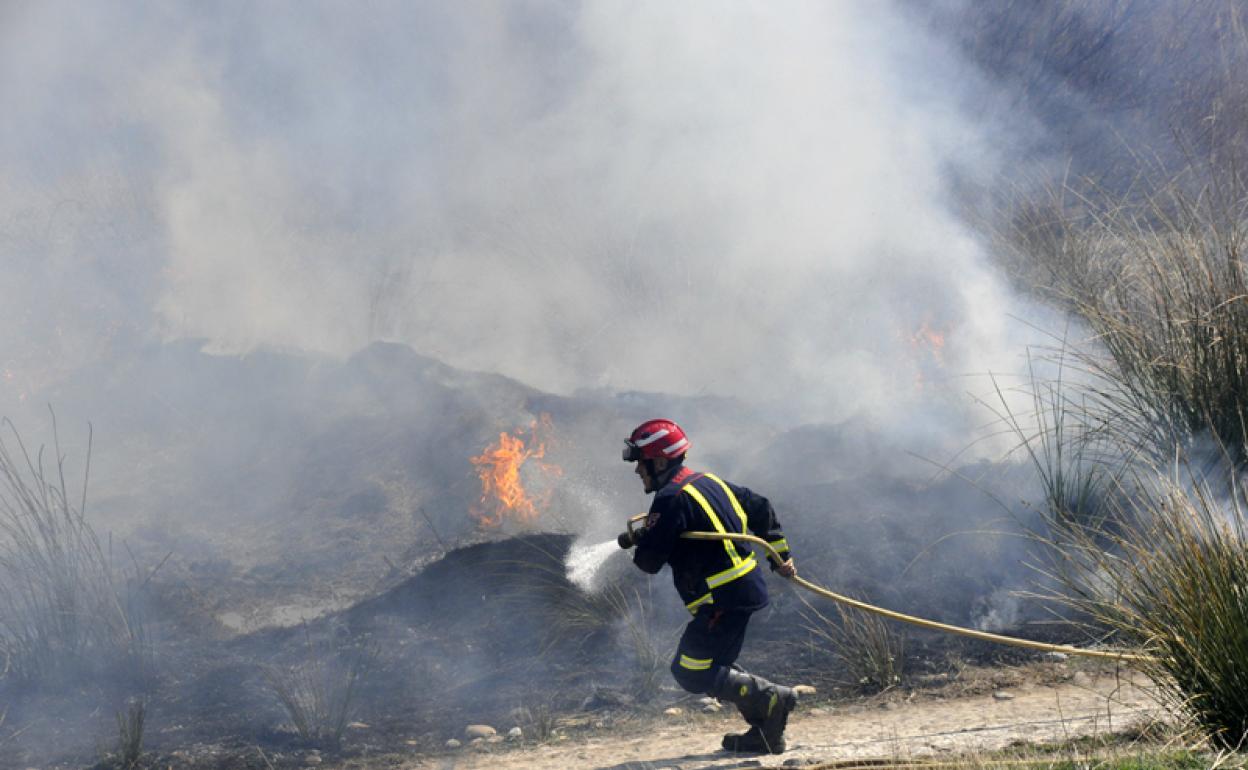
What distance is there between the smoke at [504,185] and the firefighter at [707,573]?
6110 mm

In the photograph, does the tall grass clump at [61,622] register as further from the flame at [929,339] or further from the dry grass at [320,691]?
the flame at [929,339]

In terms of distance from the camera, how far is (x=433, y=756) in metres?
5.20

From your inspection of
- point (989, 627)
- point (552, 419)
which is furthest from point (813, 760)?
point (552, 419)

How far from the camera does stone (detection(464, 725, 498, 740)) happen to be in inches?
215

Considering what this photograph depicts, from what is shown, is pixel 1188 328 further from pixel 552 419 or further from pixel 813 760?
pixel 552 419

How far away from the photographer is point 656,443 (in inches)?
178

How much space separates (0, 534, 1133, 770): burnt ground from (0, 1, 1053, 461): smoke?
4.35 meters

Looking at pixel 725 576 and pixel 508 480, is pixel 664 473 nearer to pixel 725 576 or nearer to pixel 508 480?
pixel 725 576

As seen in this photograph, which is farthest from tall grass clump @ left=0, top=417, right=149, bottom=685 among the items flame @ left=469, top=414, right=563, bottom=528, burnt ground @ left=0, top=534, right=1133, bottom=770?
flame @ left=469, top=414, right=563, bottom=528

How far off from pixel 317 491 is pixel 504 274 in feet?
21.4

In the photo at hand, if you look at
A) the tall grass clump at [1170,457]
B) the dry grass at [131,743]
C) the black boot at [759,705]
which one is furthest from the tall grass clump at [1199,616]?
the dry grass at [131,743]

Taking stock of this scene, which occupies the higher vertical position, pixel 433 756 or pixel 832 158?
pixel 832 158

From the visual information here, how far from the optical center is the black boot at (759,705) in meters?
4.43

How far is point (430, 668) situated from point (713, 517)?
2.78 metres
